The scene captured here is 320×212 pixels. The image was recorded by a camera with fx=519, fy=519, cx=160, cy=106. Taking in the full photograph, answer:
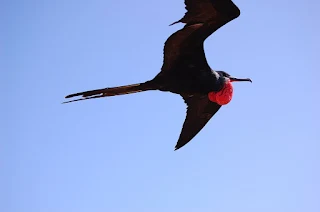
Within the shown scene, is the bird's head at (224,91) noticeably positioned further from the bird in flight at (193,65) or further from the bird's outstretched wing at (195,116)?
the bird's outstretched wing at (195,116)

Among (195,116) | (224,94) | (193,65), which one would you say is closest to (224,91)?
(224,94)

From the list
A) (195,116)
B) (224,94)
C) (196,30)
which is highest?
(196,30)

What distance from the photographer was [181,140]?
6.87 m

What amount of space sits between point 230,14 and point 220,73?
3.23 feet

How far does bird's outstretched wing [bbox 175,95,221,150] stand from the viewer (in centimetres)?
686

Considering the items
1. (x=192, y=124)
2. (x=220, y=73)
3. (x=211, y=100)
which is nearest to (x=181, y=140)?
(x=192, y=124)

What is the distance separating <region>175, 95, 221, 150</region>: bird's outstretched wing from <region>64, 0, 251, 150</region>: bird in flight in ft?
0.49

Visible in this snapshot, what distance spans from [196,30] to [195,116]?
5.21 feet

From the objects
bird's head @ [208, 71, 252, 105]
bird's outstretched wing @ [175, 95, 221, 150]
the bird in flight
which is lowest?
bird's outstretched wing @ [175, 95, 221, 150]

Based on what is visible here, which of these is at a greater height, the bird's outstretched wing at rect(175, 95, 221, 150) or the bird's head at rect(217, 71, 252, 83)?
the bird's head at rect(217, 71, 252, 83)

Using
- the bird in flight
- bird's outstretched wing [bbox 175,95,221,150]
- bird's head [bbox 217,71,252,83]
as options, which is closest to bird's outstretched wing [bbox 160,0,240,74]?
the bird in flight

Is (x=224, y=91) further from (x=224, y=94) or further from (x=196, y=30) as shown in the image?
(x=196, y=30)

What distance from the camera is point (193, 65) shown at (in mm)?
6031

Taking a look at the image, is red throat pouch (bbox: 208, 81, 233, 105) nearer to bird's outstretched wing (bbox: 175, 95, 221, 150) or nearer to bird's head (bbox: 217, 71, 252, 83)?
bird's head (bbox: 217, 71, 252, 83)
